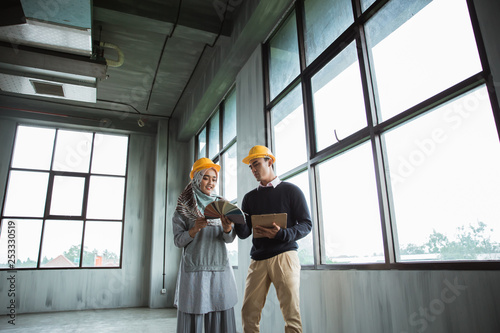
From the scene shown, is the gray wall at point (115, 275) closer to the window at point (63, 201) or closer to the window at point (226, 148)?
the window at point (63, 201)

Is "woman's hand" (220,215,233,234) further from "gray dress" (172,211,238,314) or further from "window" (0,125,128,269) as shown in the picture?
"window" (0,125,128,269)

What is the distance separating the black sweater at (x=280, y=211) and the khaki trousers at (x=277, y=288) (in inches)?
1.9

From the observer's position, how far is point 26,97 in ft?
19.8

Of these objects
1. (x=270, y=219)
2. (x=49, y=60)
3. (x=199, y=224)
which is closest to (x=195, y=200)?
(x=199, y=224)

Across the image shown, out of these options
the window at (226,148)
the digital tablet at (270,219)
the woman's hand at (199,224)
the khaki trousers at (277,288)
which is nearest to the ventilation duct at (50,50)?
the window at (226,148)

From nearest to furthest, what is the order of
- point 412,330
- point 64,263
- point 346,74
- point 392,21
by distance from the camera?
point 412,330, point 392,21, point 346,74, point 64,263

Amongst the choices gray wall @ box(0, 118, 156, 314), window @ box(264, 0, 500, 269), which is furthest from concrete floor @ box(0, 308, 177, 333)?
window @ box(264, 0, 500, 269)

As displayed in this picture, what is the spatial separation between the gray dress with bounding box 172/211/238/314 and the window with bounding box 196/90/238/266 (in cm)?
224

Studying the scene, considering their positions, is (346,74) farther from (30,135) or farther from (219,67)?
(30,135)

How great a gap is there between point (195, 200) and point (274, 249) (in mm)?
561

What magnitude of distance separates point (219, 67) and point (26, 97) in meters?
3.91

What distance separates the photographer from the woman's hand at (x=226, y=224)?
1.93m

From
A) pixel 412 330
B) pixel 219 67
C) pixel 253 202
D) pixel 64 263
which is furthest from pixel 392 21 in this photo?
pixel 64 263

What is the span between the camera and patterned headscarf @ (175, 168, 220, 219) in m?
2.04
